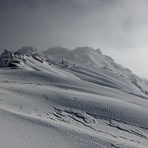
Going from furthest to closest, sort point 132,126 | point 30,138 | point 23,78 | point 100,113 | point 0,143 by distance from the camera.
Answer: point 23,78 → point 100,113 → point 132,126 → point 30,138 → point 0,143

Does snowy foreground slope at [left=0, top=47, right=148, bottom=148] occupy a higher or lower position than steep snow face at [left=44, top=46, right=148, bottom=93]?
lower

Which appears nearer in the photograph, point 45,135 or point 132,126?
point 45,135

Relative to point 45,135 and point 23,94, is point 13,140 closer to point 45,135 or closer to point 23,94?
point 45,135

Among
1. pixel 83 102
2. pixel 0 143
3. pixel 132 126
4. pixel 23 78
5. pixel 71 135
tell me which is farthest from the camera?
pixel 23 78

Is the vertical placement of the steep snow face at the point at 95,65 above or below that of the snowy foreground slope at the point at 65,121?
above

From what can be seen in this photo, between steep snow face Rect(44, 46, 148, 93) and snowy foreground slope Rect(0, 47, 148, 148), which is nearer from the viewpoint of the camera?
snowy foreground slope Rect(0, 47, 148, 148)

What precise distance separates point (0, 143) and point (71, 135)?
4.65 feet

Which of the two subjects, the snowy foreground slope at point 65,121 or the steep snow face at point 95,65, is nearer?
the snowy foreground slope at point 65,121

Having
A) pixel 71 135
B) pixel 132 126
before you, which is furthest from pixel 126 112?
pixel 71 135

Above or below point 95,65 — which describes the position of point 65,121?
below

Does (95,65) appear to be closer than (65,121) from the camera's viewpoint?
No

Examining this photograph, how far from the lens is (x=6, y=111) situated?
5.19 m

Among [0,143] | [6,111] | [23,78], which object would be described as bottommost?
[0,143]

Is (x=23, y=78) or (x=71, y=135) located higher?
(x=23, y=78)
